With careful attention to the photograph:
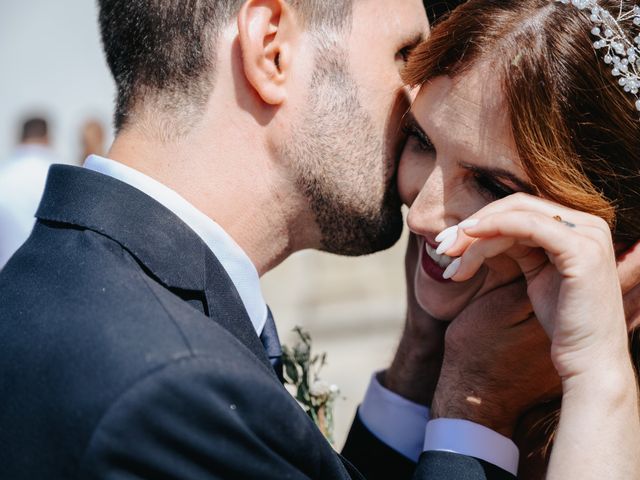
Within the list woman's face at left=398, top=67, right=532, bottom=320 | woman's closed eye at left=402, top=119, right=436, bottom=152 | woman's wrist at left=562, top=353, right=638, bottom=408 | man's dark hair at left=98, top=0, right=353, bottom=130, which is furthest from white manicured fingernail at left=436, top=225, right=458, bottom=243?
man's dark hair at left=98, top=0, right=353, bottom=130

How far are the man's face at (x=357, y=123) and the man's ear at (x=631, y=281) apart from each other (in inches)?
32.0

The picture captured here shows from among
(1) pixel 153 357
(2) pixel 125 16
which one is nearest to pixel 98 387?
(1) pixel 153 357

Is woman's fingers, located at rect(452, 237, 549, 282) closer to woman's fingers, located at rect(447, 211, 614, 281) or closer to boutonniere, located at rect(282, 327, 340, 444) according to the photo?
woman's fingers, located at rect(447, 211, 614, 281)

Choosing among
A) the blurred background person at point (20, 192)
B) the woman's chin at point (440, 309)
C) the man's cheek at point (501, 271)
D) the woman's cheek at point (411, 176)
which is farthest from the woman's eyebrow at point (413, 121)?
the blurred background person at point (20, 192)

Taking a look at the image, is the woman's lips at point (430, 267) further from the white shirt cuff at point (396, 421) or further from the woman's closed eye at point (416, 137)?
the white shirt cuff at point (396, 421)

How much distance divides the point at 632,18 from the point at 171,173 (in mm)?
1468

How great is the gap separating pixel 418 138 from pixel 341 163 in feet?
0.92

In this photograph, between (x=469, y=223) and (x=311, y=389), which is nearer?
(x=469, y=223)

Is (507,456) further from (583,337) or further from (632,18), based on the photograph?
(632,18)

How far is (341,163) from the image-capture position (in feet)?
8.70

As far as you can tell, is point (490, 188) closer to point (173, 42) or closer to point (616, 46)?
point (616, 46)

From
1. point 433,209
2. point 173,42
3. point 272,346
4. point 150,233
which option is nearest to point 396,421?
point 272,346

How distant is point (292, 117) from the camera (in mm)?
2555

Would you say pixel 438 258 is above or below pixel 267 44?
below
